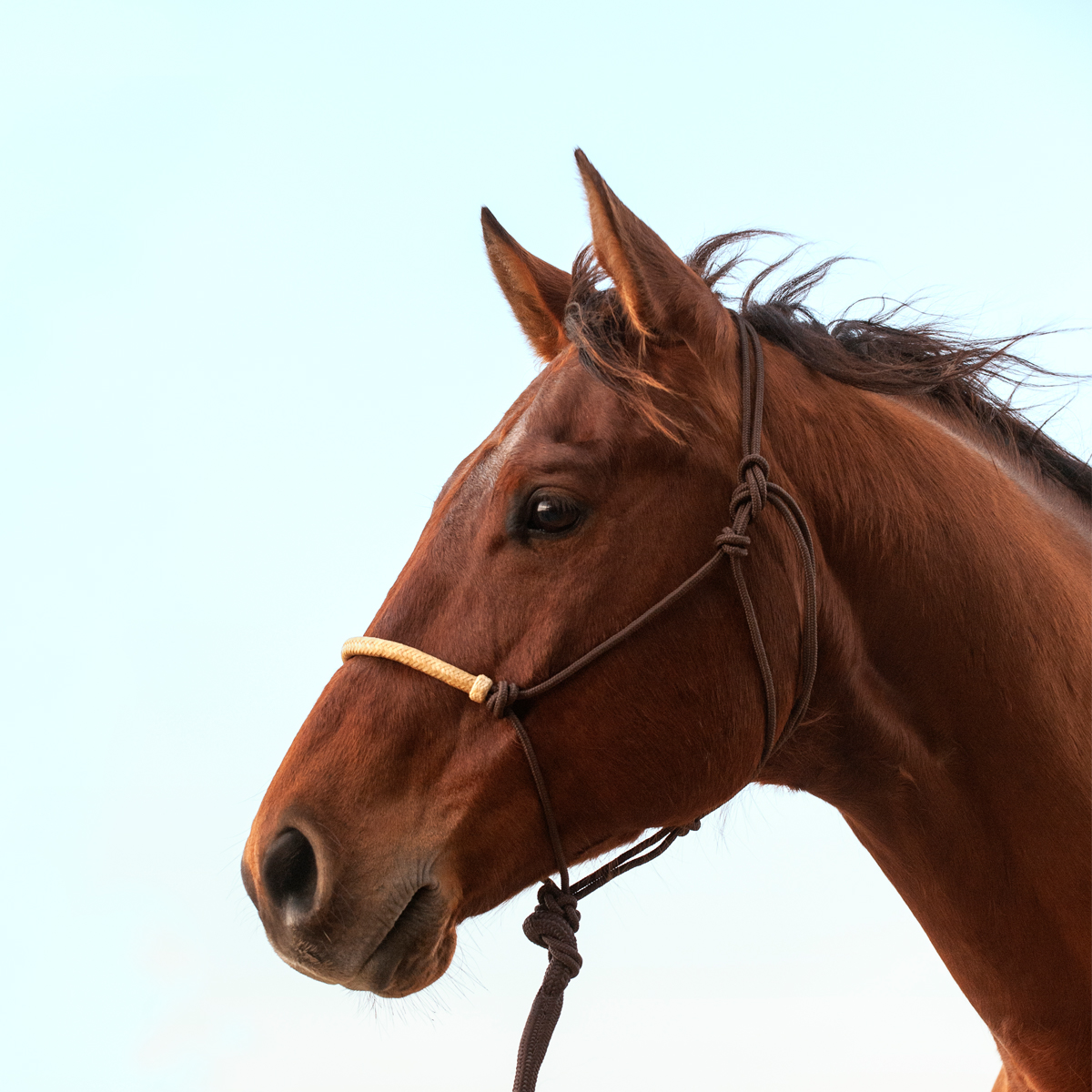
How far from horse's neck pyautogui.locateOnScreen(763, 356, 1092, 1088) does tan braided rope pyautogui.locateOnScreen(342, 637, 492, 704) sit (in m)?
0.60

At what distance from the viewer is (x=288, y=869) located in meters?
1.60

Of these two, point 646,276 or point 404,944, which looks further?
point 646,276

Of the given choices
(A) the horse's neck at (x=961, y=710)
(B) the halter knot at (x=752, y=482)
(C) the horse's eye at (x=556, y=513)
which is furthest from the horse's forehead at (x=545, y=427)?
(A) the horse's neck at (x=961, y=710)

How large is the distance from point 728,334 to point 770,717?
691 millimetres

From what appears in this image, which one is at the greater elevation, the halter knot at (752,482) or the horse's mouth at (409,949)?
the halter knot at (752,482)

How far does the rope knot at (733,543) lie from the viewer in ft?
5.60

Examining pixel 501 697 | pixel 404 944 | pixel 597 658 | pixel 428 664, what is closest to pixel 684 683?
pixel 597 658

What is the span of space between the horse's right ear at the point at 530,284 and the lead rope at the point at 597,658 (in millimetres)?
571

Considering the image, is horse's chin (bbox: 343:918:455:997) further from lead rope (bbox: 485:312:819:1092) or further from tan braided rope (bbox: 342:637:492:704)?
tan braided rope (bbox: 342:637:492:704)

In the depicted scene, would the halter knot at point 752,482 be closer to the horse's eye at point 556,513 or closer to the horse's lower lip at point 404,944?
the horse's eye at point 556,513

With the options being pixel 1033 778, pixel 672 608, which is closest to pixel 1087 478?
pixel 1033 778

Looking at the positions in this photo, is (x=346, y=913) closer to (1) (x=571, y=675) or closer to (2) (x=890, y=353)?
(1) (x=571, y=675)

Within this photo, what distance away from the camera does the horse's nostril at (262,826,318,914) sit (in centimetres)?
159

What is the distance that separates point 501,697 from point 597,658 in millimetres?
168
